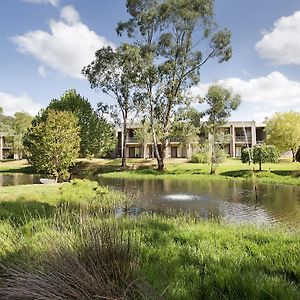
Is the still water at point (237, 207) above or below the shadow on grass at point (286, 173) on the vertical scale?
below

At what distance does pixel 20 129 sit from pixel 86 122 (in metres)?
26.3

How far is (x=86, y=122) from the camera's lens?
167ft

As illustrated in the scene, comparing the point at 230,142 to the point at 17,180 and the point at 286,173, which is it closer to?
the point at 286,173

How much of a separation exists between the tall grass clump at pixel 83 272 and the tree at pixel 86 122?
4510 cm

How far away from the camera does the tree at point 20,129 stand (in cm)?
6919

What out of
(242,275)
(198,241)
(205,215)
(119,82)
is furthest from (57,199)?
(119,82)

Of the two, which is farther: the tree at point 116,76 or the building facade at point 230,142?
the building facade at point 230,142

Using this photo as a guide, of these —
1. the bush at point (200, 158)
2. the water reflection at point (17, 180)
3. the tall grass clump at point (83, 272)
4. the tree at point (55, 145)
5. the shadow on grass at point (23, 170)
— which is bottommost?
the water reflection at point (17, 180)

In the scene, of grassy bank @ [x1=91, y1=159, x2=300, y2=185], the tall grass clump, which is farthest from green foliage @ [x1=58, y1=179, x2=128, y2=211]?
grassy bank @ [x1=91, y1=159, x2=300, y2=185]

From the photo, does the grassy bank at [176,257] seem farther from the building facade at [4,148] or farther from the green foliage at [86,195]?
the building facade at [4,148]

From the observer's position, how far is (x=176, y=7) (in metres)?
38.2

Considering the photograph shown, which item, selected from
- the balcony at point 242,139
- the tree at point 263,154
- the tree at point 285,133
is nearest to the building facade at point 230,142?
the balcony at point 242,139

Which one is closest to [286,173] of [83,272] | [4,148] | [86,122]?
[86,122]

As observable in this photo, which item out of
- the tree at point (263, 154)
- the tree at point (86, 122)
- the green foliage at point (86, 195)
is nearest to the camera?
the green foliage at point (86, 195)
